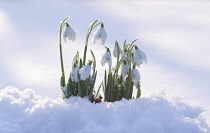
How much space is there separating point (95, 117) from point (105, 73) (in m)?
0.51

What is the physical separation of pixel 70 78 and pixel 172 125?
0.97 metres

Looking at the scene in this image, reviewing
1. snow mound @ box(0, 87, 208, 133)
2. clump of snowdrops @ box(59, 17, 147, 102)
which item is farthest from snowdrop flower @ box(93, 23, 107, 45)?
snow mound @ box(0, 87, 208, 133)

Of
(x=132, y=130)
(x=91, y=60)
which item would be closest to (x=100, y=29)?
(x=91, y=60)

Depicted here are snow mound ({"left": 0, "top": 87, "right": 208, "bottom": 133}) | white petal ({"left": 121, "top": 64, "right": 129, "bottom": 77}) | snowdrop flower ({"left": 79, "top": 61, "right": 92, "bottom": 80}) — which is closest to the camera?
snow mound ({"left": 0, "top": 87, "right": 208, "bottom": 133})

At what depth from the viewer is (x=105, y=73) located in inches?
137

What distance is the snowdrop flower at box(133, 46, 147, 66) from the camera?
135 inches

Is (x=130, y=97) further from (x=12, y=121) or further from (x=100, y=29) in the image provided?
(x=12, y=121)

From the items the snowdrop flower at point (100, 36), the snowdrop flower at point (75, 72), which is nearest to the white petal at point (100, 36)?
the snowdrop flower at point (100, 36)

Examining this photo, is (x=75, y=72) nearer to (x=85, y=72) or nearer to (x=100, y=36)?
(x=85, y=72)

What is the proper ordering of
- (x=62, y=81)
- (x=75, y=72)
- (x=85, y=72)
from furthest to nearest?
1. (x=62, y=81)
2. (x=75, y=72)
3. (x=85, y=72)

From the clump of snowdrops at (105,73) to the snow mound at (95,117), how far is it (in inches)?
7.9

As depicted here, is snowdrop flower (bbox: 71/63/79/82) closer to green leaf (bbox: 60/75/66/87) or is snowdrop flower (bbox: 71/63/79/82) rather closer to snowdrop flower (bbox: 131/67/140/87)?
green leaf (bbox: 60/75/66/87)

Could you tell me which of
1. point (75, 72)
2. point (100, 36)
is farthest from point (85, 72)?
point (100, 36)

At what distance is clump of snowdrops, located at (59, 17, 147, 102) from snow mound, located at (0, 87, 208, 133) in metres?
0.20
